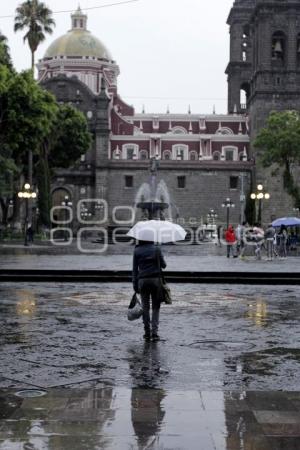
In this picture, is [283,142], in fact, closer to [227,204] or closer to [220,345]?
[227,204]

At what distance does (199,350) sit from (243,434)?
13.4ft

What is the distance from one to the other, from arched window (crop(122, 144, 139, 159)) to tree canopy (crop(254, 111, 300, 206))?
2996 centimetres

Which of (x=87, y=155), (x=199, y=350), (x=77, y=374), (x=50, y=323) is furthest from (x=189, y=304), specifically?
(x=87, y=155)

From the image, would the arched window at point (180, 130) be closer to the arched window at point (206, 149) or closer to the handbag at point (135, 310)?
the arched window at point (206, 149)

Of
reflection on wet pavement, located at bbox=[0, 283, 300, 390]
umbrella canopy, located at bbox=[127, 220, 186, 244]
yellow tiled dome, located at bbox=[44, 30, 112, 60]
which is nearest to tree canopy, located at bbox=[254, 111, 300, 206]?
reflection on wet pavement, located at bbox=[0, 283, 300, 390]

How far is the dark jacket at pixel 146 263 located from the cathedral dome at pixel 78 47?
8352 cm

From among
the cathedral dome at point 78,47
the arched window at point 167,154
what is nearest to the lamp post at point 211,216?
the arched window at point 167,154

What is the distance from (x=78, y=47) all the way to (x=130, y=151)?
56.2 feet

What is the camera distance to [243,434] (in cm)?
591

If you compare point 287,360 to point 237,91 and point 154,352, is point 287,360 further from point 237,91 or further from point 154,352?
point 237,91

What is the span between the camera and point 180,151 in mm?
85062

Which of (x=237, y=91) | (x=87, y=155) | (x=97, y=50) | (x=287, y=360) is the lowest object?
(x=287, y=360)

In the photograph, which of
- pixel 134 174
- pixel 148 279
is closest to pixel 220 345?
pixel 148 279

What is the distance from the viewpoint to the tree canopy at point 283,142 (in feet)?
172
